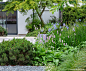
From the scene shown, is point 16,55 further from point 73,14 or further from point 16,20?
point 16,20

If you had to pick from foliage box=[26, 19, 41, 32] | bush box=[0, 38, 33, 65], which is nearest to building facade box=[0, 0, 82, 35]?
foliage box=[26, 19, 41, 32]

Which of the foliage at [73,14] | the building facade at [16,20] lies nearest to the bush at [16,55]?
the foliage at [73,14]

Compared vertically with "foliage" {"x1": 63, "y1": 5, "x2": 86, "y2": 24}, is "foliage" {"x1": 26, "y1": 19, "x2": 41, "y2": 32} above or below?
below

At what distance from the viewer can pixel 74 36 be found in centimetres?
512

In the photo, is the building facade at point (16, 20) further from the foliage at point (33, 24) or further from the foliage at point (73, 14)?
the foliage at point (73, 14)

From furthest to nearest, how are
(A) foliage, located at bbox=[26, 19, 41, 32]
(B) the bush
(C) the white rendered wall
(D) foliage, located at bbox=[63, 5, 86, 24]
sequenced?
(C) the white rendered wall < (A) foliage, located at bbox=[26, 19, 41, 32] < (D) foliage, located at bbox=[63, 5, 86, 24] < (B) the bush

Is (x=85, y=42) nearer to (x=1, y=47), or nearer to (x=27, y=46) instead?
(x=27, y=46)

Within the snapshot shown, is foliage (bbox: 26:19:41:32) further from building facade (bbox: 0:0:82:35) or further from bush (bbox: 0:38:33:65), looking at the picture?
bush (bbox: 0:38:33:65)

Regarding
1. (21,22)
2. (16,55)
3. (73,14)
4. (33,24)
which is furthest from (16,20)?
(16,55)

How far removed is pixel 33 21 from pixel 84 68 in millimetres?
11380

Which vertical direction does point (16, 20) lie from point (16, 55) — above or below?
above

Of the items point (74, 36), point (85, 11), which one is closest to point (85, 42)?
point (74, 36)

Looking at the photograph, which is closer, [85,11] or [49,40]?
[49,40]

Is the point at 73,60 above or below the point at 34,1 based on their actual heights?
below
